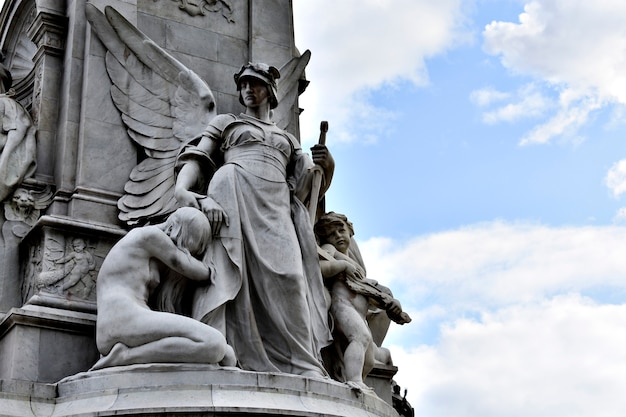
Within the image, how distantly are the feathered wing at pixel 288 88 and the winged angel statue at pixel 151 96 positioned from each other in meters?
1.34

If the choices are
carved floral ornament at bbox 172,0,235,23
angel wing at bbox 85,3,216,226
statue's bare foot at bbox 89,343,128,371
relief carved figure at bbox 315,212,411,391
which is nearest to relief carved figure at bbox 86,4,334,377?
angel wing at bbox 85,3,216,226

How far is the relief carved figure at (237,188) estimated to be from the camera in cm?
1323

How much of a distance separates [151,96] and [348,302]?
12.0ft

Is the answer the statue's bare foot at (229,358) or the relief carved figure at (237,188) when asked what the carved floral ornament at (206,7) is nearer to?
the relief carved figure at (237,188)

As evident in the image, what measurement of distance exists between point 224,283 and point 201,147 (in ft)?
6.38

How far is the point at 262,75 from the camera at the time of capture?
14602mm

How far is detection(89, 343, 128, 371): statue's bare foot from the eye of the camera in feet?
40.1

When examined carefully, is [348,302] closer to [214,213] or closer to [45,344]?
[214,213]

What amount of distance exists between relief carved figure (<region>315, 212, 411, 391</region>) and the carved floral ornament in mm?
3199

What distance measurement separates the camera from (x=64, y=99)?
48.5 feet

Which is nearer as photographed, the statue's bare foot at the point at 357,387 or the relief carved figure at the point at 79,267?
the statue's bare foot at the point at 357,387

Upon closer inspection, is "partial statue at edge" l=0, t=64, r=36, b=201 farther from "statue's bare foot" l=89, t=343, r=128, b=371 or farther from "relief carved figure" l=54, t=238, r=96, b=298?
"statue's bare foot" l=89, t=343, r=128, b=371

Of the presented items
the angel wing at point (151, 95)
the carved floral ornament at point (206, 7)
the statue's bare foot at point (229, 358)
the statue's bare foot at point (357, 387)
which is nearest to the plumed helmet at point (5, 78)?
the angel wing at point (151, 95)

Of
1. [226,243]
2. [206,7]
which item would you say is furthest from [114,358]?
[206,7]
